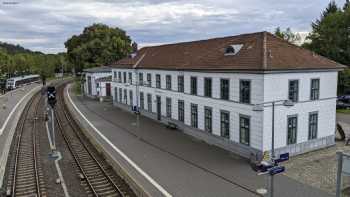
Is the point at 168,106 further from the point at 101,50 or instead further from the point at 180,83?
the point at 101,50

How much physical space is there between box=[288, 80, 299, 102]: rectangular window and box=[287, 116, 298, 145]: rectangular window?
1.39 meters

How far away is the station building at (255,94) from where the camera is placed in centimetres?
2134

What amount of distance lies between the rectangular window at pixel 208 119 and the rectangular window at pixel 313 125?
294 inches

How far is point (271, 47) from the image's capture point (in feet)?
77.8

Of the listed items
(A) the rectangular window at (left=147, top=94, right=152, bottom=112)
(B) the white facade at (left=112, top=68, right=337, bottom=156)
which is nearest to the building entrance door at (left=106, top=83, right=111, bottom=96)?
(A) the rectangular window at (left=147, top=94, right=152, bottom=112)

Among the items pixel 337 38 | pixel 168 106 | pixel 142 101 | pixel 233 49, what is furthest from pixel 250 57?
pixel 337 38

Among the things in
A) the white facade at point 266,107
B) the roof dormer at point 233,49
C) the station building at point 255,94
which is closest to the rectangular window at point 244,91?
the station building at point 255,94

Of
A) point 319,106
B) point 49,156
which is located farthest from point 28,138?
point 319,106

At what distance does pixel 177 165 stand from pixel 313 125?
34.9 ft

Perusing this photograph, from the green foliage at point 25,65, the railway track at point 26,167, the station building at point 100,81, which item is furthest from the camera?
the green foliage at point 25,65

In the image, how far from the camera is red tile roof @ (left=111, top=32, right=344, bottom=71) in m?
22.0

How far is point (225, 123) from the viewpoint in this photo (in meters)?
24.6

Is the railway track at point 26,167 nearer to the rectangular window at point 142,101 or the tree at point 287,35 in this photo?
the rectangular window at point 142,101

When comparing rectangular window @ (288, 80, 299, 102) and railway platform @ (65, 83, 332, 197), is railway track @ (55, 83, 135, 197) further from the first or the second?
rectangular window @ (288, 80, 299, 102)
